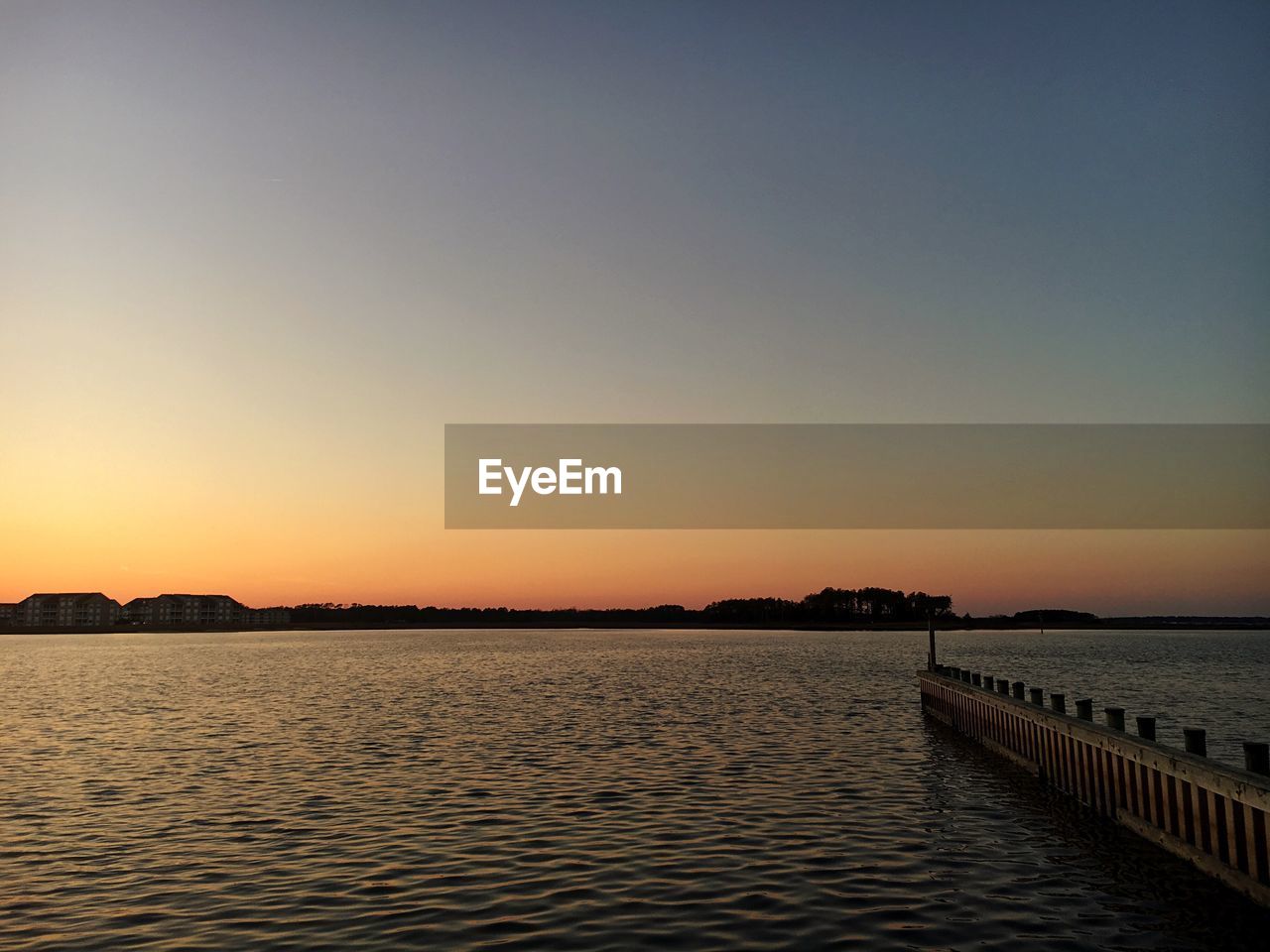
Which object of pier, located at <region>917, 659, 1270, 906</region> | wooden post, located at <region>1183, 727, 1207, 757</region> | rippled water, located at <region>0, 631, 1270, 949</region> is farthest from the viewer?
wooden post, located at <region>1183, 727, 1207, 757</region>

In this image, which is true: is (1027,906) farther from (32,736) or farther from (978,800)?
(32,736)

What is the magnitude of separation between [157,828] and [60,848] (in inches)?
81.4

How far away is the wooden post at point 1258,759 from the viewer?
13883 millimetres

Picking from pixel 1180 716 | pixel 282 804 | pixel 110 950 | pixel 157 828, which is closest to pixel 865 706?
pixel 1180 716

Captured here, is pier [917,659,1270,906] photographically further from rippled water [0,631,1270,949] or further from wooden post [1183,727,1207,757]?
rippled water [0,631,1270,949]

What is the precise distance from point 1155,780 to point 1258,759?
11.9ft

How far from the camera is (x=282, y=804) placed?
22547 mm

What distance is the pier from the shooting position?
537 inches

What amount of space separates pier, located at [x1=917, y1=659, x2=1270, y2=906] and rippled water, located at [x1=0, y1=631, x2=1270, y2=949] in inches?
Answer: 19.5

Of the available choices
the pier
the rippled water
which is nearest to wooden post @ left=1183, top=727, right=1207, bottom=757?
the pier

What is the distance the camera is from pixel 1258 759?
13.9 metres

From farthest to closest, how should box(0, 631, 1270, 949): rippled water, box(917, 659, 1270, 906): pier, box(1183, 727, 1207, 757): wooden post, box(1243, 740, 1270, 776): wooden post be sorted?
box(1183, 727, 1207, 757): wooden post
box(1243, 740, 1270, 776): wooden post
box(917, 659, 1270, 906): pier
box(0, 631, 1270, 949): rippled water

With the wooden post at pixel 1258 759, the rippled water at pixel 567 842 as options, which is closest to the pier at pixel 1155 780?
the wooden post at pixel 1258 759

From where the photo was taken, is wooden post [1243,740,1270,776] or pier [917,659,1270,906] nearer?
pier [917,659,1270,906]
